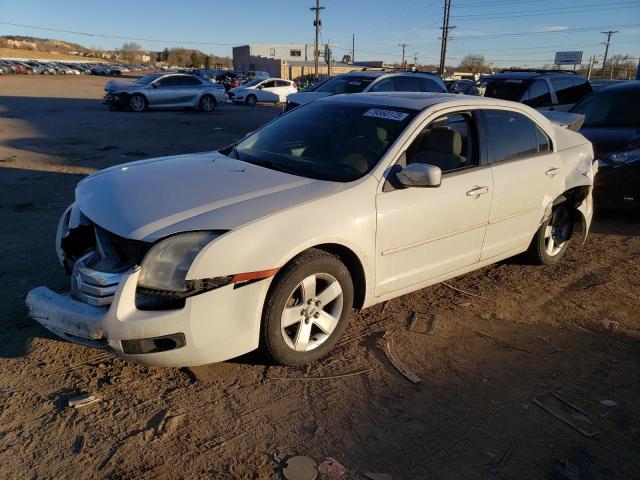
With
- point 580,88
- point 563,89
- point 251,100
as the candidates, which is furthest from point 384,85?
point 251,100

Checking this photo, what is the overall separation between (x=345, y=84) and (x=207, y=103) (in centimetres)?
1124

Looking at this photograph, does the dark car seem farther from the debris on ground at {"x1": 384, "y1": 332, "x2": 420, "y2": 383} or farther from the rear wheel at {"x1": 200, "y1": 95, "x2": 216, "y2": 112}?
the rear wheel at {"x1": 200, "y1": 95, "x2": 216, "y2": 112}

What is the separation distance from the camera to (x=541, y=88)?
11.0 m

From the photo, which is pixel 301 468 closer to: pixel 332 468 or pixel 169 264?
pixel 332 468

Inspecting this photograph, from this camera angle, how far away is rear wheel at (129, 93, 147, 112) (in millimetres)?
20234

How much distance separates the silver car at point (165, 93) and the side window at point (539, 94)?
14.6 metres

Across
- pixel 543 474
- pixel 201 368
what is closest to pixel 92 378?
pixel 201 368

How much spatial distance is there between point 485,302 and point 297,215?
212 cm

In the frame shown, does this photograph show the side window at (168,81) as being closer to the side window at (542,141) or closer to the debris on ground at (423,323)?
the side window at (542,141)

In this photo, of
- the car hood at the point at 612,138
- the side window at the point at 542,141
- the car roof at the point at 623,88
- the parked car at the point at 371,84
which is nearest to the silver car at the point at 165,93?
the parked car at the point at 371,84

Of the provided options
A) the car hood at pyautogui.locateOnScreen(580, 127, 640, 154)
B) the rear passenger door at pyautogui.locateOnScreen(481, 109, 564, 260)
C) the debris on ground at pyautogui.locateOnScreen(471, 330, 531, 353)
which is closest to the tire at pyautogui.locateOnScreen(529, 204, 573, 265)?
the rear passenger door at pyautogui.locateOnScreen(481, 109, 564, 260)

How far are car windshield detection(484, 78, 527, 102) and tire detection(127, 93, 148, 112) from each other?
1421 cm

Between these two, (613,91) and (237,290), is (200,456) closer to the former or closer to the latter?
(237,290)

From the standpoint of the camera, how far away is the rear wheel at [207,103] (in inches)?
858
